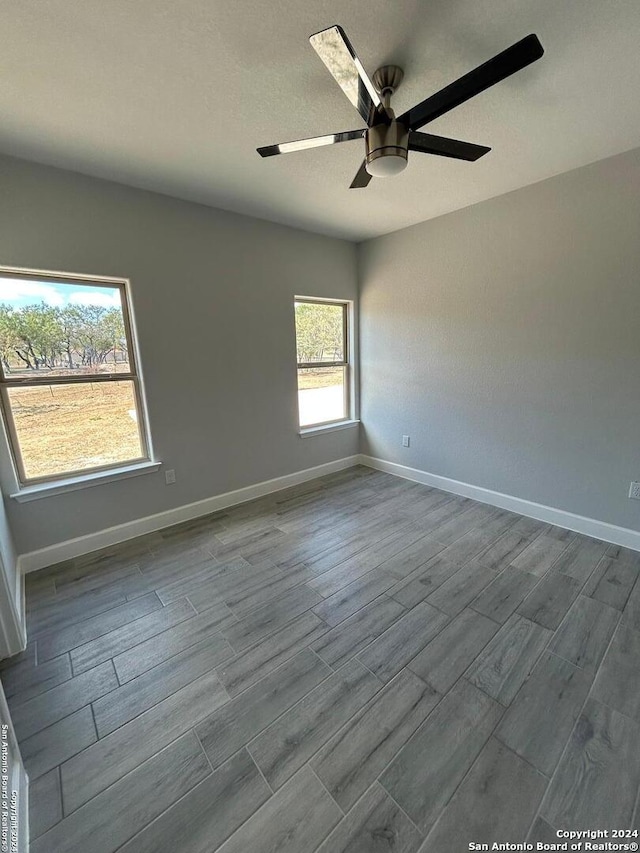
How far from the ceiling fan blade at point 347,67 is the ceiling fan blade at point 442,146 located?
19 cm

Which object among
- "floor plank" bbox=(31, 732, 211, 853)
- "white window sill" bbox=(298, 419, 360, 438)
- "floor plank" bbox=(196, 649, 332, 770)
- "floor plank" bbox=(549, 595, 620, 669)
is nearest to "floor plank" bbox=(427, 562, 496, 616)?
"floor plank" bbox=(549, 595, 620, 669)

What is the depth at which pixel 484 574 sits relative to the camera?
2.18 m

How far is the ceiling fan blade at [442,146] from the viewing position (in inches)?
58.4

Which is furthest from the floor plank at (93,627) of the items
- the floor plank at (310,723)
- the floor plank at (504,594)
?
the floor plank at (504,594)

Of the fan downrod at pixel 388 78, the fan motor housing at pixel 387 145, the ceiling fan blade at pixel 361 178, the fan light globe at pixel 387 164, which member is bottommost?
the fan light globe at pixel 387 164

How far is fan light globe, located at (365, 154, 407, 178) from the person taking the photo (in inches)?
57.0

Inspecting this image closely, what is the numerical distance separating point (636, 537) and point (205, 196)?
4.04 meters

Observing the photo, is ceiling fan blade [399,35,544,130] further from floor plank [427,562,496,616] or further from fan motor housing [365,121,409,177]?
floor plank [427,562,496,616]

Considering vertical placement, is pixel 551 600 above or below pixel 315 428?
below

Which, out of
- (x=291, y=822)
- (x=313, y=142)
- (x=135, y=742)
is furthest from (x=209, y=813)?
(x=313, y=142)

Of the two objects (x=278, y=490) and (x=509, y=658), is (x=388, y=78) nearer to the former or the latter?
(x=509, y=658)

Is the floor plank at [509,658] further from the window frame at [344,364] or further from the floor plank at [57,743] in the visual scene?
the window frame at [344,364]

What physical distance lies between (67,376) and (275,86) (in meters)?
2.15

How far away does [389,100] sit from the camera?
1633 millimetres
